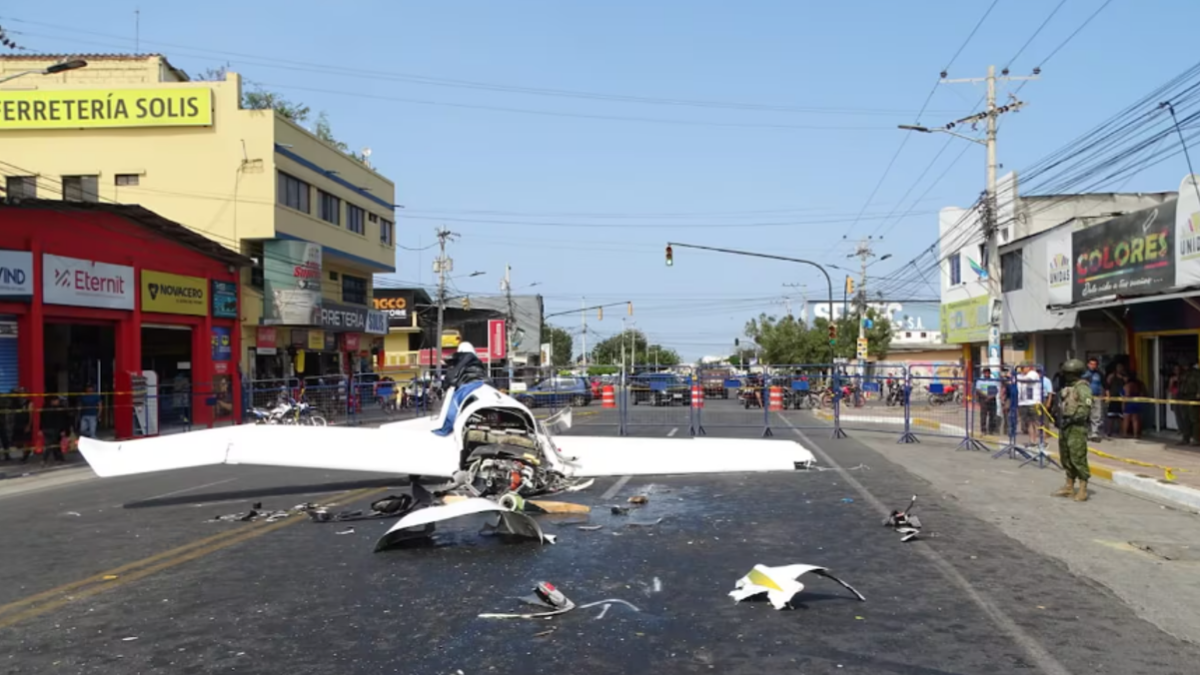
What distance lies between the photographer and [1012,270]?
30453 millimetres

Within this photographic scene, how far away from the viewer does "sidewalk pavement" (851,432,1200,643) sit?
7129 millimetres

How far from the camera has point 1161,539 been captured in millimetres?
9641

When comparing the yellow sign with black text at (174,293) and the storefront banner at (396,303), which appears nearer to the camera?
the yellow sign with black text at (174,293)

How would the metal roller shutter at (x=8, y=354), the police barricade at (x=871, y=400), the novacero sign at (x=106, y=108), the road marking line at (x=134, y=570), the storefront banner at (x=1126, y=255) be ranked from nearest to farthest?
the road marking line at (x=134, y=570)
the storefront banner at (x=1126, y=255)
the metal roller shutter at (x=8, y=354)
the police barricade at (x=871, y=400)
the novacero sign at (x=106, y=108)

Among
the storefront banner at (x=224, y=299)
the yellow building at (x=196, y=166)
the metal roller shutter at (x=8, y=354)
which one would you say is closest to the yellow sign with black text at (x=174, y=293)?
the storefront banner at (x=224, y=299)

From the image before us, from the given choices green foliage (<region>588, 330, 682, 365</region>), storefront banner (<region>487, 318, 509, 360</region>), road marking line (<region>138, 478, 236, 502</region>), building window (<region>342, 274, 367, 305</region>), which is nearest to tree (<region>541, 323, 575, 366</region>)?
green foliage (<region>588, 330, 682, 365</region>)

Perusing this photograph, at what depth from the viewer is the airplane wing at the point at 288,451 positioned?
1172 centimetres

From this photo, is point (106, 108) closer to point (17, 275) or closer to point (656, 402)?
point (17, 275)

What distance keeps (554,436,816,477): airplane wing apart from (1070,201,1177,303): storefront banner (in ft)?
32.1

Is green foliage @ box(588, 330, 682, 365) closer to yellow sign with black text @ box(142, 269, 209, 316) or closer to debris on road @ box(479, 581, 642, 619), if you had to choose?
yellow sign with black text @ box(142, 269, 209, 316)

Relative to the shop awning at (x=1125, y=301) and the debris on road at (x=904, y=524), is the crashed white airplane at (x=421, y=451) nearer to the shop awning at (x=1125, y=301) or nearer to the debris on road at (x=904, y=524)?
the debris on road at (x=904, y=524)

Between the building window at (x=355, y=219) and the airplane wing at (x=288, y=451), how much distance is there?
110ft

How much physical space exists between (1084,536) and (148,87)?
36516 mm

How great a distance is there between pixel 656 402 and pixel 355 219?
24.7 meters
